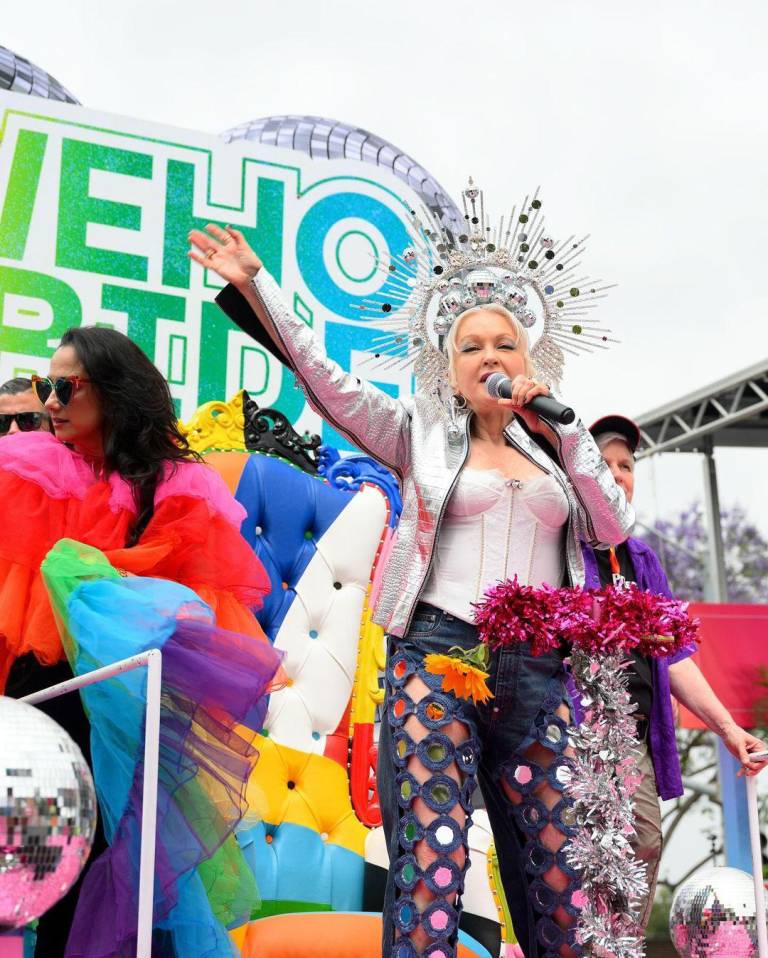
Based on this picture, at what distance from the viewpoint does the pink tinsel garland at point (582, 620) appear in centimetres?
192

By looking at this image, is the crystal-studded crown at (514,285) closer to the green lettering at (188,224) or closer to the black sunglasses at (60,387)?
the black sunglasses at (60,387)

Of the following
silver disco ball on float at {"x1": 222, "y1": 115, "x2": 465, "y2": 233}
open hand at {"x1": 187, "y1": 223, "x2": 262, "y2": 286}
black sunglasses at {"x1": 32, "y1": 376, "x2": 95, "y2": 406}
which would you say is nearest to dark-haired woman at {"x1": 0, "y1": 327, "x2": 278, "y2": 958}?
black sunglasses at {"x1": 32, "y1": 376, "x2": 95, "y2": 406}

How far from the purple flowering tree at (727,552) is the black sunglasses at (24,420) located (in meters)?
10.5

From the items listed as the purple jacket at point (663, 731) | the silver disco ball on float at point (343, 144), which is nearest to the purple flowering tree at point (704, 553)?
the silver disco ball on float at point (343, 144)

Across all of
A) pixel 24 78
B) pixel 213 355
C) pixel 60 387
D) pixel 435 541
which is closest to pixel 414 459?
pixel 435 541

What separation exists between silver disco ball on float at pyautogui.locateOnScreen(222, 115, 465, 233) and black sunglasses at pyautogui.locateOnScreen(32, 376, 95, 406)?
8.51 ft

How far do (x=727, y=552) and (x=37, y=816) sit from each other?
12.3 meters

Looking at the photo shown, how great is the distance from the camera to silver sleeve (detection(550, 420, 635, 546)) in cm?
214

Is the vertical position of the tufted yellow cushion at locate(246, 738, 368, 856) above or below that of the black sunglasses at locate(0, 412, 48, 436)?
below

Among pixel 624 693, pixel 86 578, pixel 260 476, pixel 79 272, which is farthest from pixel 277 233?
pixel 624 693

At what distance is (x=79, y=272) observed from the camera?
4.10 meters

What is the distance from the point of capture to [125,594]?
2.04 m

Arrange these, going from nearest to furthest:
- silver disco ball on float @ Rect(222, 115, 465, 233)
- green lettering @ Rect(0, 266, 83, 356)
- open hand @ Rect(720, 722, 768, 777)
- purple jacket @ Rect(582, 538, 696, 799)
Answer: open hand @ Rect(720, 722, 768, 777) → purple jacket @ Rect(582, 538, 696, 799) → green lettering @ Rect(0, 266, 83, 356) → silver disco ball on float @ Rect(222, 115, 465, 233)

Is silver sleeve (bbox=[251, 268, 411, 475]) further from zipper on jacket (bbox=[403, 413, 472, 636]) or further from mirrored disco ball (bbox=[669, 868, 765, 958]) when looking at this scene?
mirrored disco ball (bbox=[669, 868, 765, 958])
